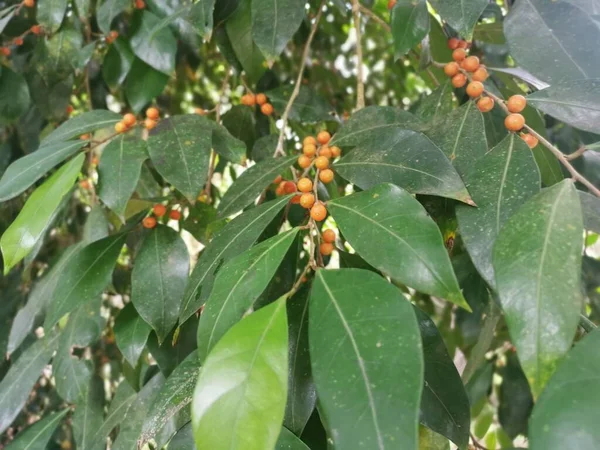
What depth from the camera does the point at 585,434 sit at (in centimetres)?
26

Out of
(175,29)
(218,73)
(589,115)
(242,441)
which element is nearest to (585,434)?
(242,441)

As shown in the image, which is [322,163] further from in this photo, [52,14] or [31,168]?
[52,14]

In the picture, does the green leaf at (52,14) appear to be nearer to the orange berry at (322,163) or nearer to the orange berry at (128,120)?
the orange berry at (128,120)

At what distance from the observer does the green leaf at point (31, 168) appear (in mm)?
567

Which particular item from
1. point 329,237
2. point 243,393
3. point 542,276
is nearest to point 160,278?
point 329,237

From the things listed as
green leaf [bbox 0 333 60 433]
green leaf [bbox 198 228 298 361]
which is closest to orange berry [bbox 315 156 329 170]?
green leaf [bbox 198 228 298 361]

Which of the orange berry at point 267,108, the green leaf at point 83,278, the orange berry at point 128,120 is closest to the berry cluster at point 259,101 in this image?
the orange berry at point 267,108

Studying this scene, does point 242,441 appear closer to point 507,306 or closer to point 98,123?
point 507,306

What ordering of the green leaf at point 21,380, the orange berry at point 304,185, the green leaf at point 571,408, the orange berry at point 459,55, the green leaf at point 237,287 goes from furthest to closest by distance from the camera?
the green leaf at point 21,380
the orange berry at point 459,55
the orange berry at point 304,185
the green leaf at point 237,287
the green leaf at point 571,408

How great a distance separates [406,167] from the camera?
1.49 feet

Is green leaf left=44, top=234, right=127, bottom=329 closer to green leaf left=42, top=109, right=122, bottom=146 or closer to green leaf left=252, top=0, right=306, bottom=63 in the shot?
green leaf left=42, top=109, right=122, bottom=146

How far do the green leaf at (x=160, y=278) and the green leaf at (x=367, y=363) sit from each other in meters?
0.26

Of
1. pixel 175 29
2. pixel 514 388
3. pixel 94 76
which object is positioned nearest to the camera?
pixel 175 29

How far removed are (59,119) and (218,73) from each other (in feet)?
1.72
